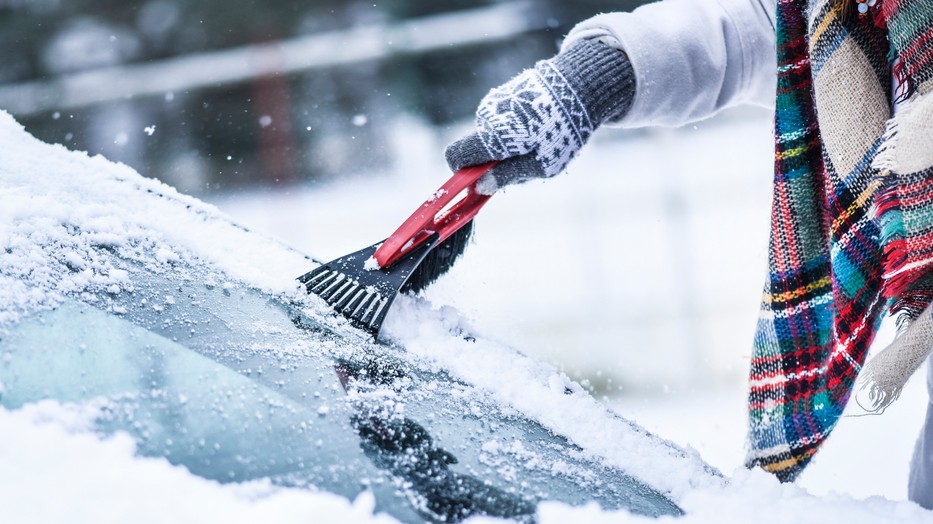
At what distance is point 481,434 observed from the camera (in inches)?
27.6

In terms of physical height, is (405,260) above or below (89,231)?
below

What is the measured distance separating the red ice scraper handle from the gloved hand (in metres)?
0.02

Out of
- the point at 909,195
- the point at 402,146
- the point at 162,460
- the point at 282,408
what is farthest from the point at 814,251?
the point at 402,146

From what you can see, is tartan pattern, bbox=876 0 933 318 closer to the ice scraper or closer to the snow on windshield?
the ice scraper

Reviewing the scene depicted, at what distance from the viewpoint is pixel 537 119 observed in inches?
46.1

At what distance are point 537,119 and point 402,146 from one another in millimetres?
3835

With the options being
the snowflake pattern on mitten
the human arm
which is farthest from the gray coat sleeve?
the snowflake pattern on mitten

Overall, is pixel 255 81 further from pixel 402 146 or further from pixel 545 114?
pixel 545 114

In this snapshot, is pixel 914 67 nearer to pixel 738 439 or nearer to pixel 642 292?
pixel 738 439

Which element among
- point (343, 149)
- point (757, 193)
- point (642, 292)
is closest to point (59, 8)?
point (343, 149)

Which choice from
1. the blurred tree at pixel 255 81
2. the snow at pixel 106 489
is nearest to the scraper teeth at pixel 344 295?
the snow at pixel 106 489

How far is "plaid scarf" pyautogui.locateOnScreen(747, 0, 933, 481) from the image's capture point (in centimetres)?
81

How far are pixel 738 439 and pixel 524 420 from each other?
2.53 m

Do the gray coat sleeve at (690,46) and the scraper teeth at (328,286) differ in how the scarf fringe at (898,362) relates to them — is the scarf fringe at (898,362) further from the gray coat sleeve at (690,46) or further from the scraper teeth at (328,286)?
the scraper teeth at (328,286)
